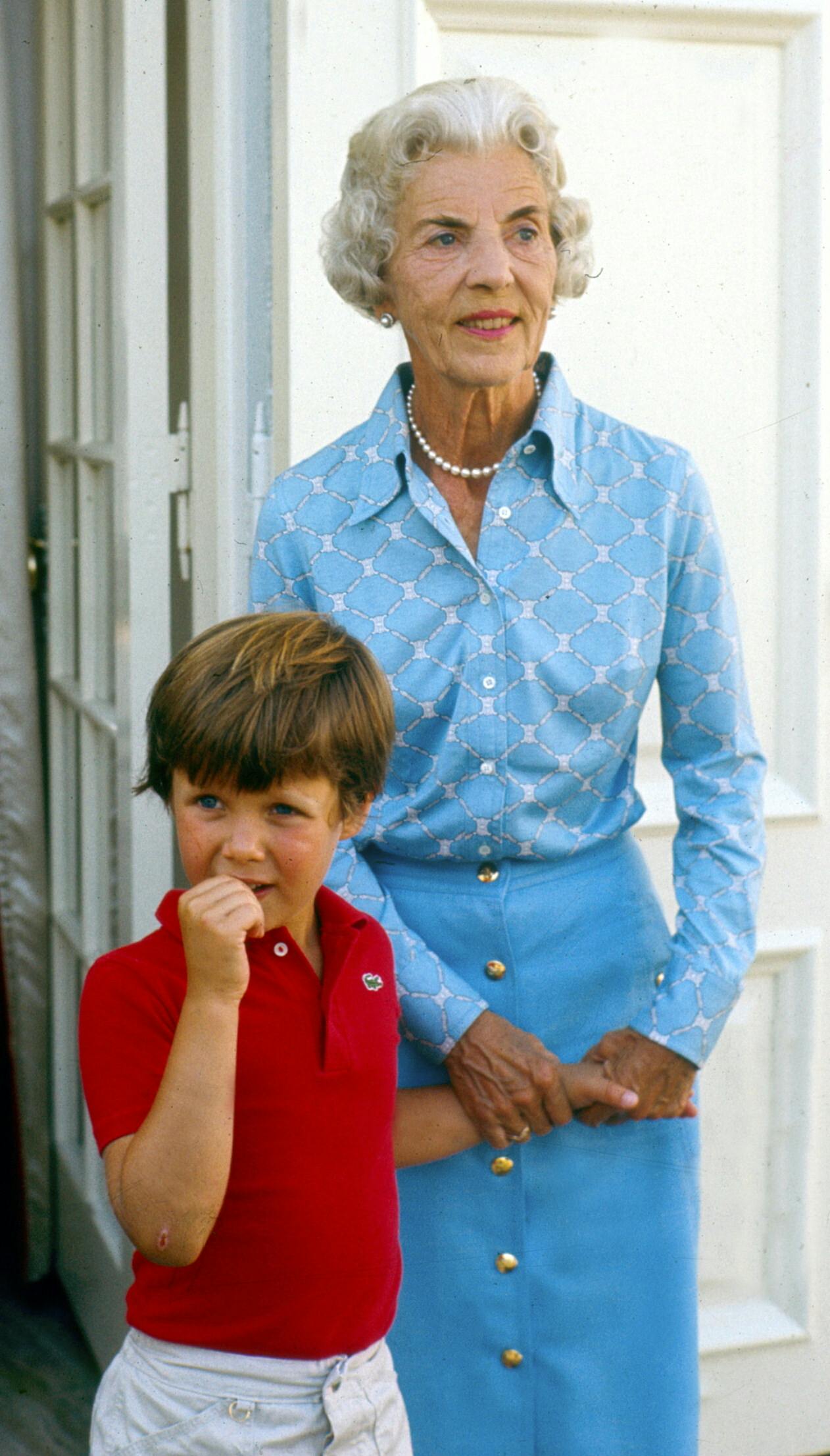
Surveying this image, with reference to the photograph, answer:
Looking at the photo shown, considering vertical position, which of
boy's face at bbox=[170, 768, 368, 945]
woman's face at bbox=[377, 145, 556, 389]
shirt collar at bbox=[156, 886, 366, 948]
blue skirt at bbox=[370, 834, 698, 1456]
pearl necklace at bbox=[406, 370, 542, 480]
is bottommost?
blue skirt at bbox=[370, 834, 698, 1456]

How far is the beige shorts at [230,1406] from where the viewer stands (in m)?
1.20

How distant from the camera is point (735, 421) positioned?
2.11 metres

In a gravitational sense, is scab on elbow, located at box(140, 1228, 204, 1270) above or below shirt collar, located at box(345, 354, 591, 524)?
below

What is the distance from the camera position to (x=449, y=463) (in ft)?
5.33

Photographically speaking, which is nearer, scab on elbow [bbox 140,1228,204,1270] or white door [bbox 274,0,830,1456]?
scab on elbow [bbox 140,1228,204,1270]

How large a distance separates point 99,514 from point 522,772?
3.94 ft

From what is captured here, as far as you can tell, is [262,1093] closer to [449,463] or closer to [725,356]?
[449,463]

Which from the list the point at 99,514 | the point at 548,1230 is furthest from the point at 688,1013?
the point at 99,514

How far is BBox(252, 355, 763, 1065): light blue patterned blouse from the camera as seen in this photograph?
156cm

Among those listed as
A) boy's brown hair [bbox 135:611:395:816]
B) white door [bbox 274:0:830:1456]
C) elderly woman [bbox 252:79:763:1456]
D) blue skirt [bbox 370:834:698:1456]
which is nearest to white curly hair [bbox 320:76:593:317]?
elderly woman [bbox 252:79:763:1456]

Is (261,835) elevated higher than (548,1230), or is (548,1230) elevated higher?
(261,835)

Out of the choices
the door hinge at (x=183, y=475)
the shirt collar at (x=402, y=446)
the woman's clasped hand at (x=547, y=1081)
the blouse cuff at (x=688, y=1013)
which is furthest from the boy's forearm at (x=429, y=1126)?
the door hinge at (x=183, y=475)

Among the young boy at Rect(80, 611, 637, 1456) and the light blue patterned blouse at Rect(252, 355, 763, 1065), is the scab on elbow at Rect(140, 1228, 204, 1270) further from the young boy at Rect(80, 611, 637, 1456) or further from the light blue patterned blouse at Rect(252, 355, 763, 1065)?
the light blue patterned blouse at Rect(252, 355, 763, 1065)

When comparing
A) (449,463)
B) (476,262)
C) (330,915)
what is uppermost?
(476,262)
